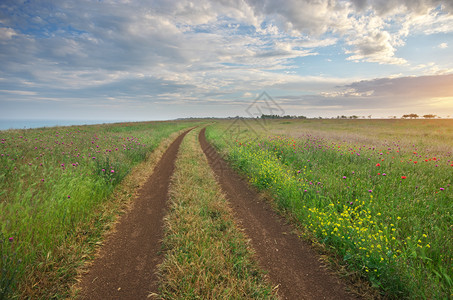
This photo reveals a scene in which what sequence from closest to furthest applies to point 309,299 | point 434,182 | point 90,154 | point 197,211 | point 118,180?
point 309,299 < point 197,211 < point 434,182 < point 118,180 < point 90,154

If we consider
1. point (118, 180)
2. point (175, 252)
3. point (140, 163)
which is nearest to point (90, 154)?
point (118, 180)

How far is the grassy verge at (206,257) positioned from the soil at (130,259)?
0.26m

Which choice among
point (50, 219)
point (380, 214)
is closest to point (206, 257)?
point (50, 219)

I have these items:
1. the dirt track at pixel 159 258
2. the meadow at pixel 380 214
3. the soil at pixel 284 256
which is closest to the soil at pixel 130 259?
the dirt track at pixel 159 258

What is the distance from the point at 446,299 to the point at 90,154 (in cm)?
1040

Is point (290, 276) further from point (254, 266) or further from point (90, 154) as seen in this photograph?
point (90, 154)

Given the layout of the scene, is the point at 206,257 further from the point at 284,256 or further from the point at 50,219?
the point at 50,219

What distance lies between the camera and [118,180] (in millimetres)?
7312

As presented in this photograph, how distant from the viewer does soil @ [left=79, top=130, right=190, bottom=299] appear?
3152mm

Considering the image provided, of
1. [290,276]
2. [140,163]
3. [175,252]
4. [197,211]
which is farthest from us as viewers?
[140,163]

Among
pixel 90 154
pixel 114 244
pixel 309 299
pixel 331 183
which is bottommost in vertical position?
pixel 309 299

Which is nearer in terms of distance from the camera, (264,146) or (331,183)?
(331,183)

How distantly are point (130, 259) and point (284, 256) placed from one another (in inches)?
123

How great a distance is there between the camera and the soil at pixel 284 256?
3.25 metres
